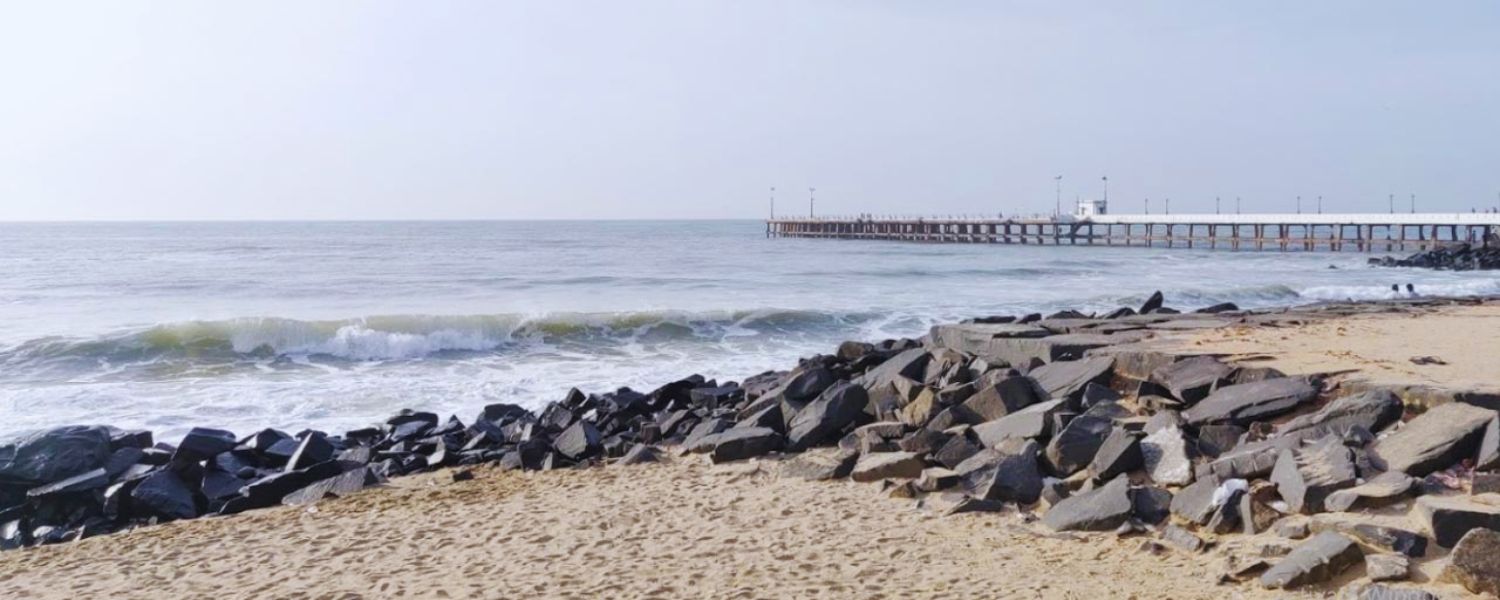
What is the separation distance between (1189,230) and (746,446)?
6118 cm

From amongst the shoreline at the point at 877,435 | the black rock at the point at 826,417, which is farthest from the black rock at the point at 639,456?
the black rock at the point at 826,417

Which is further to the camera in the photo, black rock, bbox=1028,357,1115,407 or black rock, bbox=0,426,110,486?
black rock, bbox=0,426,110,486

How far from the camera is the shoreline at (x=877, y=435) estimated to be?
6.89 meters

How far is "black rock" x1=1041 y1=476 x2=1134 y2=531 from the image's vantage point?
592 centimetres

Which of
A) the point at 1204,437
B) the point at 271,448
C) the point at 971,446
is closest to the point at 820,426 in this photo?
the point at 971,446

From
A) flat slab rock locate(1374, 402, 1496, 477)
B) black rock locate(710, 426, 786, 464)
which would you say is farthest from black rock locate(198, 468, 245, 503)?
flat slab rock locate(1374, 402, 1496, 477)

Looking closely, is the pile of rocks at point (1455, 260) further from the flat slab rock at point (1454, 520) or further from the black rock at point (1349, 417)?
the flat slab rock at point (1454, 520)

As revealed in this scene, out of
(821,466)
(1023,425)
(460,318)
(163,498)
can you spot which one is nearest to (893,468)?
(821,466)

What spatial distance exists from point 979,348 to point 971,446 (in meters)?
3.96

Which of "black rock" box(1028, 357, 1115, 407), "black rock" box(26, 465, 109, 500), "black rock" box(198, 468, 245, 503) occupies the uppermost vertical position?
"black rock" box(1028, 357, 1115, 407)

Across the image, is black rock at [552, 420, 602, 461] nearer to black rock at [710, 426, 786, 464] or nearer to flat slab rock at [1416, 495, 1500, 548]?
black rock at [710, 426, 786, 464]

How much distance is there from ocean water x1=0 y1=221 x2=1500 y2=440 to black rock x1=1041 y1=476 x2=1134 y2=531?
8.42 meters

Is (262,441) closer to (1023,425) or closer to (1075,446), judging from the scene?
(1023,425)

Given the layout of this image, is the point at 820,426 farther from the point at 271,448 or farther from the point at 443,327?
the point at 443,327
